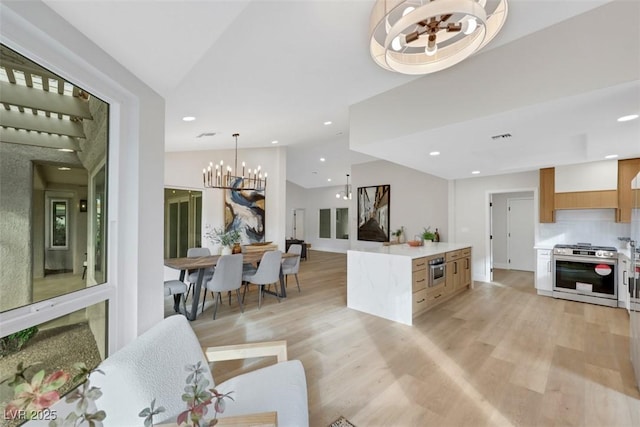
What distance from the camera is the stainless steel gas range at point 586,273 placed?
4.08 meters

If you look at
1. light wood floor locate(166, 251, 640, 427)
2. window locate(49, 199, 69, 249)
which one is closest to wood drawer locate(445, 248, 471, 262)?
light wood floor locate(166, 251, 640, 427)

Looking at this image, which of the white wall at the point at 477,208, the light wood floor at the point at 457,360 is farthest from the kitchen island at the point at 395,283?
the white wall at the point at 477,208

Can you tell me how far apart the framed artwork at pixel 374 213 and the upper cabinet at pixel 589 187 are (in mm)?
3506

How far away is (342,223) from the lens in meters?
11.2

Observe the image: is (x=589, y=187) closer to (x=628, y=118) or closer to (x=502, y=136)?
(x=628, y=118)

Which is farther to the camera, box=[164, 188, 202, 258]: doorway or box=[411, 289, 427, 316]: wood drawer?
box=[164, 188, 202, 258]: doorway

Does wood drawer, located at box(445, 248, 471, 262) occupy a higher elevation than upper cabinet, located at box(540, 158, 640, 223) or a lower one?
lower

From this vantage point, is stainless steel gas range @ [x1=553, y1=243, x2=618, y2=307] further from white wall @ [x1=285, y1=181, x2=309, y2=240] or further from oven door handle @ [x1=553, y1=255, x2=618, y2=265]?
white wall @ [x1=285, y1=181, x2=309, y2=240]

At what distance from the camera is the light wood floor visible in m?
1.90

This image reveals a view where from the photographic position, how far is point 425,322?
3.50m

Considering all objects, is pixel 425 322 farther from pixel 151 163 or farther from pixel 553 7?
pixel 151 163

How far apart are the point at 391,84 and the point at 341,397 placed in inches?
119

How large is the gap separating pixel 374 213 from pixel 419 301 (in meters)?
4.42

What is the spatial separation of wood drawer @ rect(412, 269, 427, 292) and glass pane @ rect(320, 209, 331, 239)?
7.87 m
